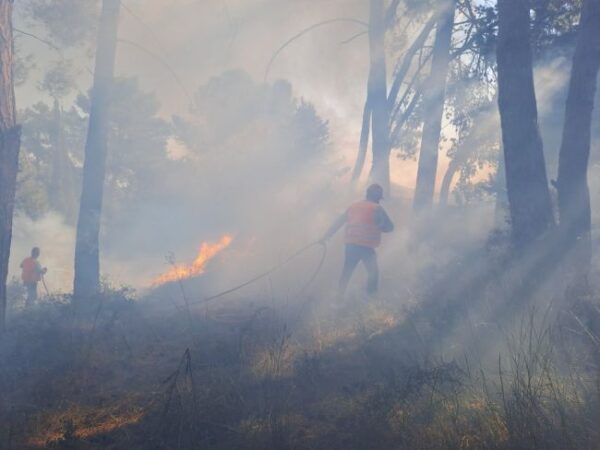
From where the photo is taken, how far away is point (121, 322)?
8289 mm

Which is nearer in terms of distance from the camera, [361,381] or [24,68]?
[361,381]

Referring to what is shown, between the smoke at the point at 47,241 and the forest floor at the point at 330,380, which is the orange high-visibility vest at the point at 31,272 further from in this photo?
the smoke at the point at 47,241

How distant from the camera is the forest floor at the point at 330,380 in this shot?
352 centimetres

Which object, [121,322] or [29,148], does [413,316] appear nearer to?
[121,322]

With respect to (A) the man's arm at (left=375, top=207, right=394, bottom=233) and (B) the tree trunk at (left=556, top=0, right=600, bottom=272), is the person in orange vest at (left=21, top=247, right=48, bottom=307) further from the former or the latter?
(B) the tree trunk at (left=556, top=0, right=600, bottom=272)

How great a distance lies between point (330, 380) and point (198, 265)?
12645 mm

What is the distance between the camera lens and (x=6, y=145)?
7.14m

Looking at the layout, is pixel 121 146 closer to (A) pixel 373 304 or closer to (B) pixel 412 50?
(B) pixel 412 50

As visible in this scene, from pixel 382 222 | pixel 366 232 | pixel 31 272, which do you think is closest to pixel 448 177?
pixel 382 222

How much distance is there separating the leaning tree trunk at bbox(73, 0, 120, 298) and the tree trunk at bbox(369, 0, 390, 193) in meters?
6.91

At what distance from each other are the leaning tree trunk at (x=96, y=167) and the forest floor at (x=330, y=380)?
3.07 metres

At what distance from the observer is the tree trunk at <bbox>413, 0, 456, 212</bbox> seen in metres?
13.2

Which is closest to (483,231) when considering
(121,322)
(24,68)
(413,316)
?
(413,316)

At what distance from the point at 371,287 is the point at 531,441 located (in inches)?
214
